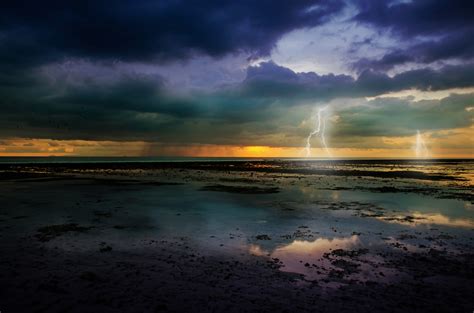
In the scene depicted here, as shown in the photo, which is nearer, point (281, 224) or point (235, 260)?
point (235, 260)

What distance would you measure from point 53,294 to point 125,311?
2.52 metres

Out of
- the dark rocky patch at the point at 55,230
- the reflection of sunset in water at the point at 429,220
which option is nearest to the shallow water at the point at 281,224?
the reflection of sunset in water at the point at 429,220

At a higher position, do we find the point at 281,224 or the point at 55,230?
the point at 55,230

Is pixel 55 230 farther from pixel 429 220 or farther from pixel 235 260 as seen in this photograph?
pixel 429 220

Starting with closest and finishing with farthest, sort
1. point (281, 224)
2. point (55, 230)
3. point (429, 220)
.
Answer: point (55, 230)
point (281, 224)
point (429, 220)

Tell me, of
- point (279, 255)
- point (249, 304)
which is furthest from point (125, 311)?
point (279, 255)

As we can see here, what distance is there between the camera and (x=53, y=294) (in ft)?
29.2

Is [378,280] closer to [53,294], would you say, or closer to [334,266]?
[334,266]

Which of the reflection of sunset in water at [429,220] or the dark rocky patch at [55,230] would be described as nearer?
the dark rocky patch at [55,230]

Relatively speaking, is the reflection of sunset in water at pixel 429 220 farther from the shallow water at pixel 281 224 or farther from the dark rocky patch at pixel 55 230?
the dark rocky patch at pixel 55 230

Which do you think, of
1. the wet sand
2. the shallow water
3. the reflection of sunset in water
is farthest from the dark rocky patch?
the reflection of sunset in water

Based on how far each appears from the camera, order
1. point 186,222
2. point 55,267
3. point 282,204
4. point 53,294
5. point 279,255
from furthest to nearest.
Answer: point 282,204 < point 186,222 < point 279,255 < point 55,267 < point 53,294

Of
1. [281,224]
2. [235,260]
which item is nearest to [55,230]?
[235,260]

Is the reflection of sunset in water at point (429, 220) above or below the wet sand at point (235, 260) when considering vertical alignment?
below
